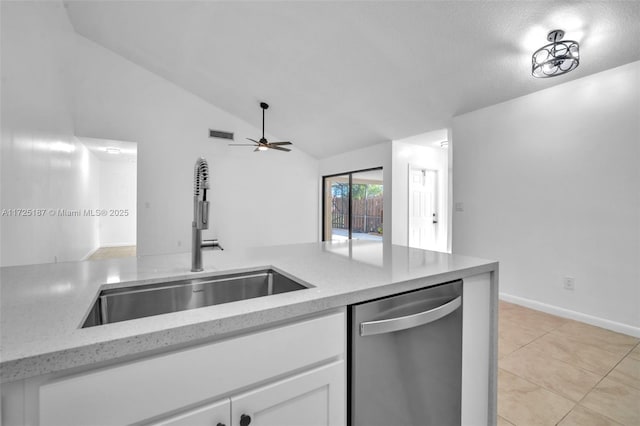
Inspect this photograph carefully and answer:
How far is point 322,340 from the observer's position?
0.78 m

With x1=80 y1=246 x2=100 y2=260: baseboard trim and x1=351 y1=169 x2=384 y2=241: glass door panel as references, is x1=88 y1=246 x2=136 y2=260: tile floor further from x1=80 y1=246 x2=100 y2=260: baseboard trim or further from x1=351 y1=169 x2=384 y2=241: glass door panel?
x1=351 y1=169 x2=384 y2=241: glass door panel

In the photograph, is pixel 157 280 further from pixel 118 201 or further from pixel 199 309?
pixel 118 201

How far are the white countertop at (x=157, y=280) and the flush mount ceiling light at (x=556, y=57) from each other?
2102mm

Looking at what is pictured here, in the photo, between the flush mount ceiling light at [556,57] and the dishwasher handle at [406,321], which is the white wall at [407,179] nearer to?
the flush mount ceiling light at [556,57]

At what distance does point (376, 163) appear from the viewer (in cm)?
543

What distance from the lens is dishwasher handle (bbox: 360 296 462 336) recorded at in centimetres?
83

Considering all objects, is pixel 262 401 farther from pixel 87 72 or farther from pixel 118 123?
pixel 87 72

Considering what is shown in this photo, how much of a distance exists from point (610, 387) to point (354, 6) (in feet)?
11.6

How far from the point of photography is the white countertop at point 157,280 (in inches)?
20.3

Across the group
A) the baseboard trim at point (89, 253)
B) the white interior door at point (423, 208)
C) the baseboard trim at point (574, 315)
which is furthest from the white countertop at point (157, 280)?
the baseboard trim at point (89, 253)

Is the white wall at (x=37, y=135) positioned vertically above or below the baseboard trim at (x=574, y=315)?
above

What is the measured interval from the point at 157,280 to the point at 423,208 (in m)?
5.30

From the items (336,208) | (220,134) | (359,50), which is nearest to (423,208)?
(336,208)

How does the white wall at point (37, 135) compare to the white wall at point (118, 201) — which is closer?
the white wall at point (37, 135)
